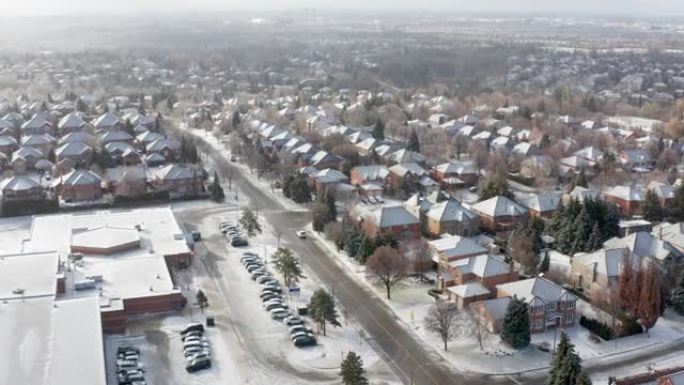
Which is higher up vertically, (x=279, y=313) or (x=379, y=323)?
(x=279, y=313)

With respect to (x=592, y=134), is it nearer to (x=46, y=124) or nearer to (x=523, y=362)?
(x=523, y=362)

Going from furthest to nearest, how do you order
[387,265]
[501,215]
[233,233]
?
[501,215], [233,233], [387,265]

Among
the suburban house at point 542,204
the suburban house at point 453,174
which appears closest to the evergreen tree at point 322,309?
the suburban house at point 542,204

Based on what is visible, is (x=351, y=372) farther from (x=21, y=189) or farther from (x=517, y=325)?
(x=21, y=189)

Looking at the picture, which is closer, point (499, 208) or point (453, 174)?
point (499, 208)

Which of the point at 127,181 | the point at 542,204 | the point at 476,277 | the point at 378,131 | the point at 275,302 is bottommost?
the point at 275,302

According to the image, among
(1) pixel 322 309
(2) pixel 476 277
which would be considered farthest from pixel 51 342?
(2) pixel 476 277

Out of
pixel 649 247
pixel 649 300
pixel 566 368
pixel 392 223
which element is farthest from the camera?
pixel 392 223
